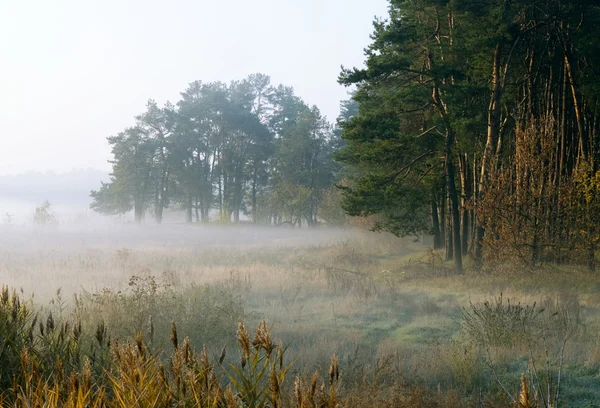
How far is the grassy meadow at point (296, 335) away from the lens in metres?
2.36

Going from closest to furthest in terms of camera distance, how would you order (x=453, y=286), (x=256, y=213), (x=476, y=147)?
(x=453, y=286) → (x=476, y=147) → (x=256, y=213)

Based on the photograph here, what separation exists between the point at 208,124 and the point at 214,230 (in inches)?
585

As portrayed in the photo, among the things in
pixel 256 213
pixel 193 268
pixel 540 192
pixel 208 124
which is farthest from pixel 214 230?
pixel 540 192

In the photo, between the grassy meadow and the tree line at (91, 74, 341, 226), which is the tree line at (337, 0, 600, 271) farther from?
the tree line at (91, 74, 341, 226)

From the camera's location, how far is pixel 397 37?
16547mm

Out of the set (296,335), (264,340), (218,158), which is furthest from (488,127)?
(218,158)

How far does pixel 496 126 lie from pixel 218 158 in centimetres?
3833

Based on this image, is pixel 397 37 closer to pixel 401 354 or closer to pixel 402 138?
pixel 402 138

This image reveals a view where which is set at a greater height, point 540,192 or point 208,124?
point 208,124

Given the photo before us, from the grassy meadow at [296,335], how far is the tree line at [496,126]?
1.35 m

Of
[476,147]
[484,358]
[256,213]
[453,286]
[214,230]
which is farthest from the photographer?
[256,213]

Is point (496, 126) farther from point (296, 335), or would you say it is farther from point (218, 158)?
point (218, 158)

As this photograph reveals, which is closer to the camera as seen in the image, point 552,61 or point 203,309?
point 203,309

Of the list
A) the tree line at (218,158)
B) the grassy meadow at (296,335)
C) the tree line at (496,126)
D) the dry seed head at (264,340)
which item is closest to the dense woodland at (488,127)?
the tree line at (496,126)
